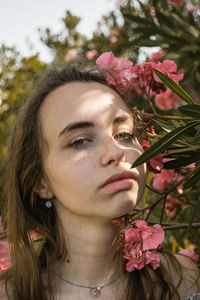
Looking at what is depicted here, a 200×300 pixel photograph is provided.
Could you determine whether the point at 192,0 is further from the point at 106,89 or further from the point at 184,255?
the point at 184,255

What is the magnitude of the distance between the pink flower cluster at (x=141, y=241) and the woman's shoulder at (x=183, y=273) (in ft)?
1.01

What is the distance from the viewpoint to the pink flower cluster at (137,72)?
1.65 metres

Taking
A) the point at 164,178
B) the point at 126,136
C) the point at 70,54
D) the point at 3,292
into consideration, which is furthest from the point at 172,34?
the point at 3,292

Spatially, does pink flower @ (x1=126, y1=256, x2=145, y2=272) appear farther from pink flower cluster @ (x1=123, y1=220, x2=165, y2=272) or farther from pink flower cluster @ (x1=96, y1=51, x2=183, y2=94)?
pink flower cluster @ (x1=96, y1=51, x2=183, y2=94)

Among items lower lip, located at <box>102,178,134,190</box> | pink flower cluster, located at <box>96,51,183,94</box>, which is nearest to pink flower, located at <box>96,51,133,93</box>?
pink flower cluster, located at <box>96,51,183,94</box>

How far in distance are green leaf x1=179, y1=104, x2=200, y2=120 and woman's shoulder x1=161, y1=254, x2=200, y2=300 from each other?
80cm

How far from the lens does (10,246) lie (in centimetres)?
190

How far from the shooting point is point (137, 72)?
1.67m

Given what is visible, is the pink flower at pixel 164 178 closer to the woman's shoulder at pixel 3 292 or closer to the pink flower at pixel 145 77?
the pink flower at pixel 145 77

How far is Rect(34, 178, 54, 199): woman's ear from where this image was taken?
1.78 metres

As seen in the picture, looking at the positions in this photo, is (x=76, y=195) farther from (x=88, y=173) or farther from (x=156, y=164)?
(x=156, y=164)

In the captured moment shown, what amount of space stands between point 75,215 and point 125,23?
2.31m

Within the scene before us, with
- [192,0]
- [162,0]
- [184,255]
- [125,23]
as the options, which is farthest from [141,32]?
[184,255]

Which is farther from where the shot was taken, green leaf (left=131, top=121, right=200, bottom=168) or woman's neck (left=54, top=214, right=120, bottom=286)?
woman's neck (left=54, top=214, right=120, bottom=286)
